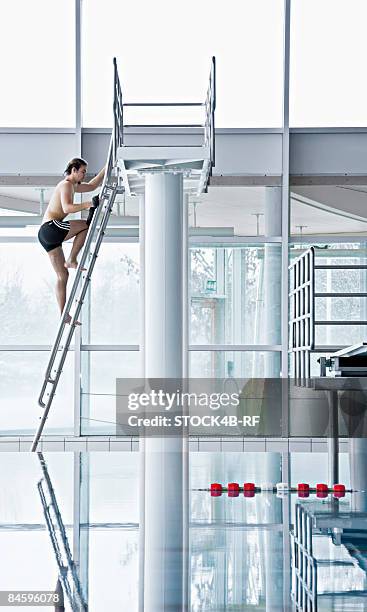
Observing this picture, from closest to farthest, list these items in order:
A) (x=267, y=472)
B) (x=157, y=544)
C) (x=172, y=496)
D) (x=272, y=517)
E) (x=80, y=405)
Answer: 1. (x=157, y=544)
2. (x=272, y=517)
3. (x=172, y=496)
4. (x=267, y=472)
5. (x=80, y=405)

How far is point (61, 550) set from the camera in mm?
3629

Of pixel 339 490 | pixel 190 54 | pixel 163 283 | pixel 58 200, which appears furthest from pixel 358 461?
pixel 190 54

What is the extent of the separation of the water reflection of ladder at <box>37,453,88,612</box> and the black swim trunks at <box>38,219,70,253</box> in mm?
2687

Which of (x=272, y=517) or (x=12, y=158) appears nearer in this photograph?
(x=272, y=517)

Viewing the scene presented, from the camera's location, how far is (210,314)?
1090 cm

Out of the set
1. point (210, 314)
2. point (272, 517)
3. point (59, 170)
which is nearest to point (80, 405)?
point (210, 314)

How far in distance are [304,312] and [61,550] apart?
3917 millimetres

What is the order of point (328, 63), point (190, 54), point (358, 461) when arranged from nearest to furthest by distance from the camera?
point (358, 461), point (328, 63), point (190, 54)

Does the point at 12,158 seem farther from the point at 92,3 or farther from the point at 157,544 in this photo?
the point at 157,544

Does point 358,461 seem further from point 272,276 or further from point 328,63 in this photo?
point 328,63

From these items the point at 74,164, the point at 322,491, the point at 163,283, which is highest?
the point at 74,164

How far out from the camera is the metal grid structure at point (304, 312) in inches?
266

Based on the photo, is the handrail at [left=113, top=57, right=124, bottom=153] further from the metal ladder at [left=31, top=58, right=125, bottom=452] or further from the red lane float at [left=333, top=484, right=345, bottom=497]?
the red lane float at [left=333, top=484, right=345, bottom=497]

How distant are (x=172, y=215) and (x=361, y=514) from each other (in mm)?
3683
